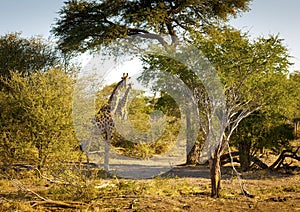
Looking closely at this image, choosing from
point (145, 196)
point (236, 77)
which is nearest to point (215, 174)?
point (145, 196)

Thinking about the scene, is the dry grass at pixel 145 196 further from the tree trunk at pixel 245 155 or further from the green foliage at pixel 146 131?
the green foliage at pixel 146 131

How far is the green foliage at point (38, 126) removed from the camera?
996 cm

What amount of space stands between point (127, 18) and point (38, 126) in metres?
7.29

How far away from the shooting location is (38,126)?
33.2 feet

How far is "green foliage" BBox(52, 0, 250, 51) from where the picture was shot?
15164 mm

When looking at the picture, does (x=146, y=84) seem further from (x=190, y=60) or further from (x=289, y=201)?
(x=289, y=201)

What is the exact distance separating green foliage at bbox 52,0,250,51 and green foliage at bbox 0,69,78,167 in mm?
5566

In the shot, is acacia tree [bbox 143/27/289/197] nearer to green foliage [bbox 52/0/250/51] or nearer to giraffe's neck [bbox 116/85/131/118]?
giraffe's neck [bbox 116/85/131/118]

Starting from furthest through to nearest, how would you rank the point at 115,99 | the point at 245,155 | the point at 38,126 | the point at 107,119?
the point at 245,155
the point at 115,99
the point at 107,119
the point at 38,126

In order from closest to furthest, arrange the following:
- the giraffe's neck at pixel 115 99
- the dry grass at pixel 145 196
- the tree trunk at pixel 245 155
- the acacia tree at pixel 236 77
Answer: the dry grass at pixel 145 196, the acacia tree at pixel 236 77, the giraffe's neck at pixel 115 99, the tree trunk at pixel 245 155

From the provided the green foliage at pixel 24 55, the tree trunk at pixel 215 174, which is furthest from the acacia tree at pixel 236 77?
the green foliage at pixel 24 55

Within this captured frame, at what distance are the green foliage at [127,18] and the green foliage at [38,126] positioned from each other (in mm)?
5566

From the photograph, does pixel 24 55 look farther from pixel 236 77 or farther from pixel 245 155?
pixel 236 77

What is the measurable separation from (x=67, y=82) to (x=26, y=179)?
115 inches
